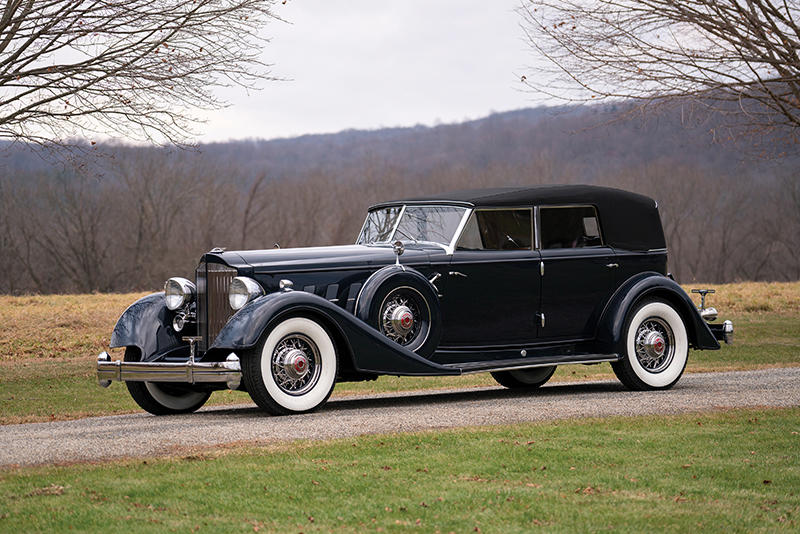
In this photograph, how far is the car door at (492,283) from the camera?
10484 millimetres

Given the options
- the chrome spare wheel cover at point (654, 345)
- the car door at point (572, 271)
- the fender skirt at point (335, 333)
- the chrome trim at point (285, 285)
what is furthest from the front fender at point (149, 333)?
the chrome spare wheel cover at point (654, 345)

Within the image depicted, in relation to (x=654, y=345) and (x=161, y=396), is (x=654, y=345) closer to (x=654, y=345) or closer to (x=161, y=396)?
(x=654, y=345)

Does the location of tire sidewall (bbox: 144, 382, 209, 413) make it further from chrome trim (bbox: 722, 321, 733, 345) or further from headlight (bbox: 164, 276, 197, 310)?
chrome trim (bbox: 722, 321, 733, 345)

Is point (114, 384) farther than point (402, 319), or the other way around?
point (114, 384)

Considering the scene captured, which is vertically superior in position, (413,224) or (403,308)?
(413,224)

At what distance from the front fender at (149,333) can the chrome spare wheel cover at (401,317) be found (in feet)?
6.67

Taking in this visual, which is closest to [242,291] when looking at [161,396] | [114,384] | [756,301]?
[161,396]

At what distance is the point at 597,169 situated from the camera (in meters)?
77.3

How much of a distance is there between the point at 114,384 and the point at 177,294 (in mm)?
6694

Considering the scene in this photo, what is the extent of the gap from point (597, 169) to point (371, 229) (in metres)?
68.0

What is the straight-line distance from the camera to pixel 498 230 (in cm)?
1084

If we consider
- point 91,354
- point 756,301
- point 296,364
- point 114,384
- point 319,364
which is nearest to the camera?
point 296,364

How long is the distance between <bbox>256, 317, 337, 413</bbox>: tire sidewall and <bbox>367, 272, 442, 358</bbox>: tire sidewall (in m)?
0.61

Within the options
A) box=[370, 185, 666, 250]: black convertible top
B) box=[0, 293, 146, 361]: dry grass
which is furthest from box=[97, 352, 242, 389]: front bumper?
box=[0, 293, 146, 361]: dry grass
